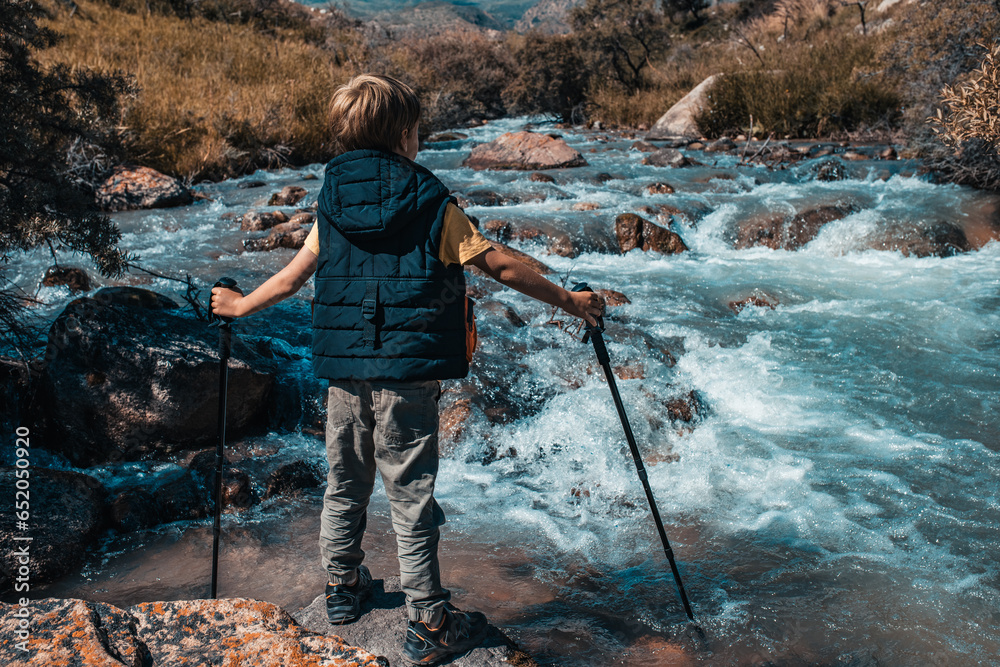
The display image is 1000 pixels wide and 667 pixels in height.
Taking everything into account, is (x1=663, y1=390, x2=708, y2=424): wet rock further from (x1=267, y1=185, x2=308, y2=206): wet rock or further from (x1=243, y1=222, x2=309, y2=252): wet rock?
(x1=267, y1=185, x2=308, y2=206): wet rock

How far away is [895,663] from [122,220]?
9.54 meters

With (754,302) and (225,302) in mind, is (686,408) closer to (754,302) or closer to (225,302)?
(754,302)

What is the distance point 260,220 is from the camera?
871 centimetres

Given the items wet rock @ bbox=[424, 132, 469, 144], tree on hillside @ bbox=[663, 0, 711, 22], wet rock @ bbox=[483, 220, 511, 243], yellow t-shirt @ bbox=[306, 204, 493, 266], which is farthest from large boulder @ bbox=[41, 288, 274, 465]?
tree on hillside @ bbox=[663, 0, 711, 22]

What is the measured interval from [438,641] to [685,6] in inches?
1542

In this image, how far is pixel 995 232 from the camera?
8.96m

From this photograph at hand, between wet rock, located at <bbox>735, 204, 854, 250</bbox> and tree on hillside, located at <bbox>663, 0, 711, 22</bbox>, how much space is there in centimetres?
2947

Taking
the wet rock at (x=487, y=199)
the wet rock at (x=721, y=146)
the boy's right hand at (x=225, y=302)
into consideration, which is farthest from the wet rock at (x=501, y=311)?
the wet rock at (x=721, y=146)

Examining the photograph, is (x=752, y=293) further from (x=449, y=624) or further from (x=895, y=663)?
(x=449, y=624)

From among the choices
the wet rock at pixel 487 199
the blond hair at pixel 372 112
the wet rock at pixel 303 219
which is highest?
the blond hair at pixel 372 112

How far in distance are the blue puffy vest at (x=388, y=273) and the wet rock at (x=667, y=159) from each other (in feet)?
38.2

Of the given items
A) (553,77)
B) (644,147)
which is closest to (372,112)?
(644,147)

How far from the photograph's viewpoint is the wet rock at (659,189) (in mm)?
10898

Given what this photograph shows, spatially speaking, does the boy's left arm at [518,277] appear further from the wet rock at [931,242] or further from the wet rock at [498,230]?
the wet rock at [931,242]
